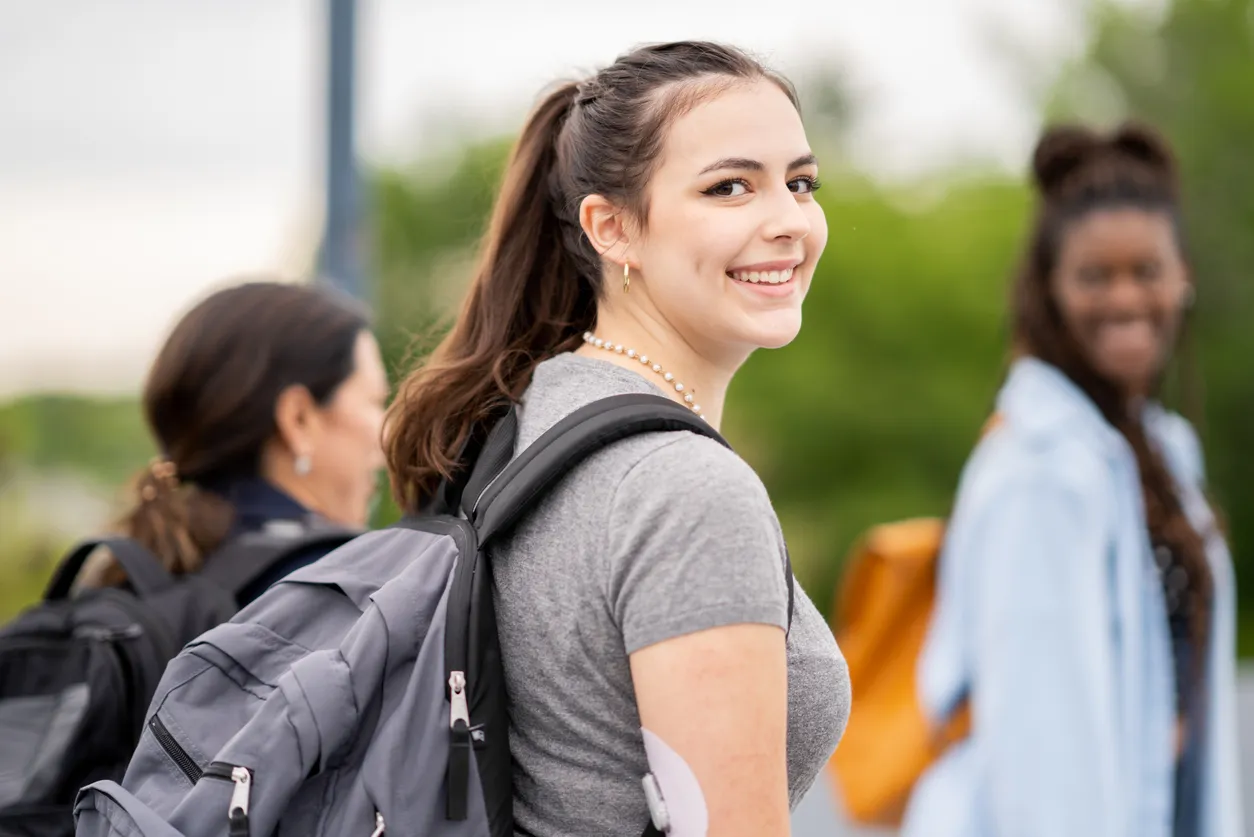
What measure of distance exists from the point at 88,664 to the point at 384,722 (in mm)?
923

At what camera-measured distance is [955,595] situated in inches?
139

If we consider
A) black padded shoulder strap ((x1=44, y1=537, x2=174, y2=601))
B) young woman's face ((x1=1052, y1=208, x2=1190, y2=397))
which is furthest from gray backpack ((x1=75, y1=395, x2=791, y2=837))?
young woman's face ((x1=1052, y1=208, x2=1190, y2=397))

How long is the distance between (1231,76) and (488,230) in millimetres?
16741

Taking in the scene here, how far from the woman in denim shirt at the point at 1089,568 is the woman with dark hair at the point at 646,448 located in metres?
1.50

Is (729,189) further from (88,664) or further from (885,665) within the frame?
(885,665)

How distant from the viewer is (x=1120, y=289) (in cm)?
368

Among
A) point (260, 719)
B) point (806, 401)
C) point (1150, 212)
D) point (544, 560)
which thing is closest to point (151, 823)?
point (260, 719)

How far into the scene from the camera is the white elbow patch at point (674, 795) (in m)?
1.58

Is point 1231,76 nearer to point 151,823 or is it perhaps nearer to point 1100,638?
point 1100,638

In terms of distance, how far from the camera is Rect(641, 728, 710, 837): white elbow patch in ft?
5.19

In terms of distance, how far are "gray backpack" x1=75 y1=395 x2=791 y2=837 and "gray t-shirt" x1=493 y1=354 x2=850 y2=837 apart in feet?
0.13

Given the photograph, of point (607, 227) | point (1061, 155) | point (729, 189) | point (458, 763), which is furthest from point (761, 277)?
point (1061, 155)

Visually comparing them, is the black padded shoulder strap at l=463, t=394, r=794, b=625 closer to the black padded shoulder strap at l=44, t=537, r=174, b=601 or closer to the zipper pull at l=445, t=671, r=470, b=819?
the zipper pull at l=445, t=671, r=470, b=819

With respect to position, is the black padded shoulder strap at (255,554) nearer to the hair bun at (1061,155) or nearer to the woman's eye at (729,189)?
the woman's eye at (729,189)
